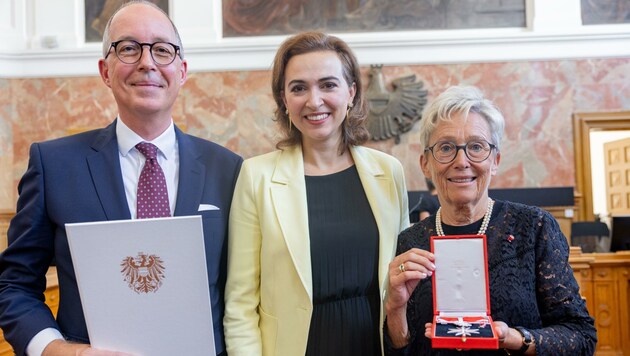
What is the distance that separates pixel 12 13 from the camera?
10070 mm

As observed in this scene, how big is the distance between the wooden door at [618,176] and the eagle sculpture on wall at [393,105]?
6678 millimetres

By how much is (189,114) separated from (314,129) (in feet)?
25.3

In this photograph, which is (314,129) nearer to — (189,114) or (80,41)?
(189,114)

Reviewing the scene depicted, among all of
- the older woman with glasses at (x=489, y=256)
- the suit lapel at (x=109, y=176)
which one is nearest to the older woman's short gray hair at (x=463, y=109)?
the older woman with glasses at (x=489, y=256)

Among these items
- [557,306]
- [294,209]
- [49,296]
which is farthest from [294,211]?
[49,296]

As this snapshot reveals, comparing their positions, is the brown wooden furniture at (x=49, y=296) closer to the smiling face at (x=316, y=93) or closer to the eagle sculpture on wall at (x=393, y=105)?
the smiling face at (x=316, y=93)

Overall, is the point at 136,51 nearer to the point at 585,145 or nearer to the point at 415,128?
the point at 415,128

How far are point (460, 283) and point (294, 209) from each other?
710 mm

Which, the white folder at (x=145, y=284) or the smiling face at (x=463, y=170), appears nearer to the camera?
the white folder at (x=145, y=284)

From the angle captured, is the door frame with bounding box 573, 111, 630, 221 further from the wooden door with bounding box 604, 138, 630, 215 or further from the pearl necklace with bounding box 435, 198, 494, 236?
the pearl necklace with bounding box 435, 198, 494, 236

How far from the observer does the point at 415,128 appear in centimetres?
950

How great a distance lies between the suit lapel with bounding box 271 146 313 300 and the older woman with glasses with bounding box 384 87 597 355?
357mm

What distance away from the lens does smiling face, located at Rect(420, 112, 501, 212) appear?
1.96 metres

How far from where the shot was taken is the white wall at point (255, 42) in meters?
9.40
